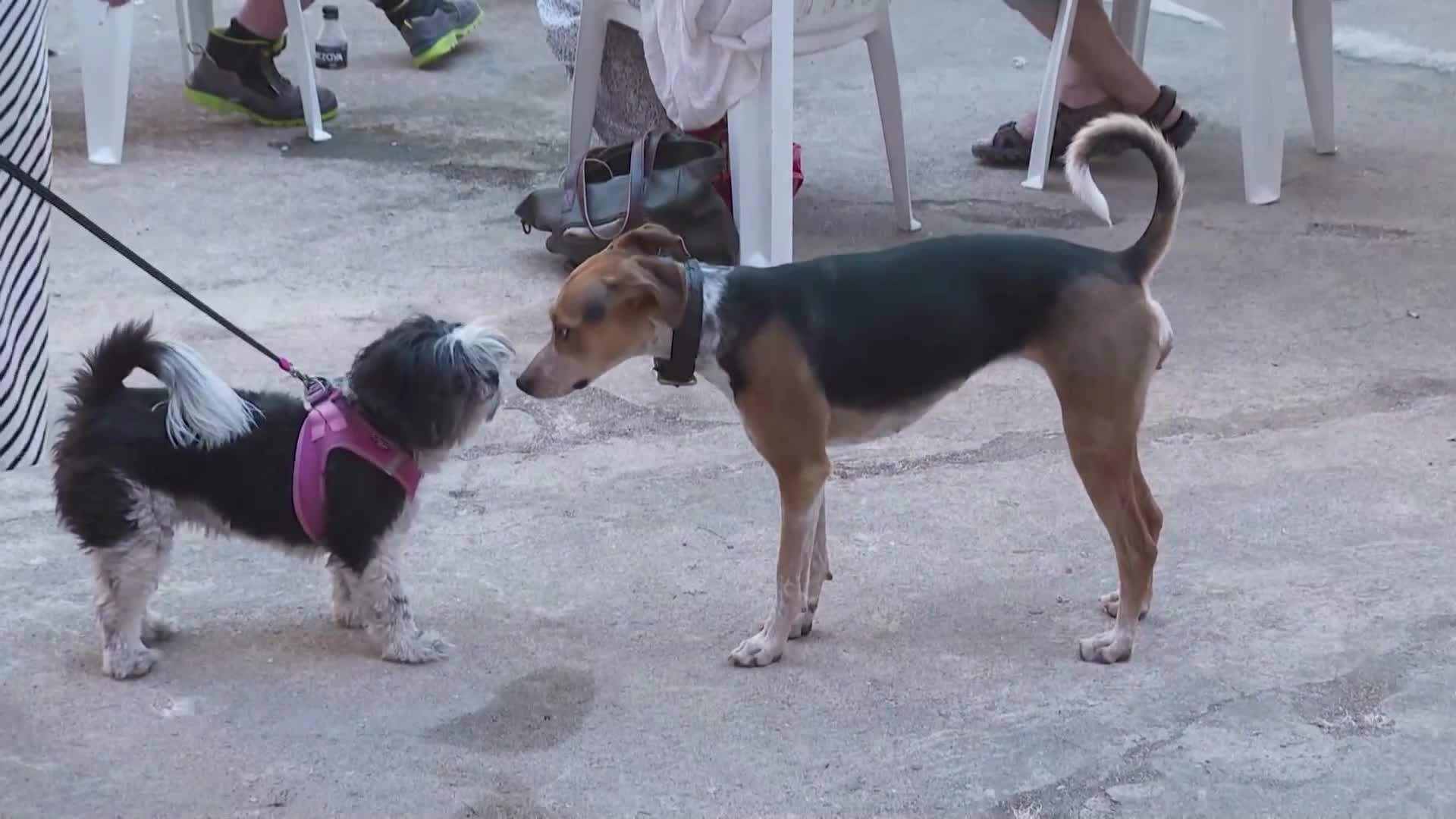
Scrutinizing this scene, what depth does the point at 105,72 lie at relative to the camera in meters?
5.71

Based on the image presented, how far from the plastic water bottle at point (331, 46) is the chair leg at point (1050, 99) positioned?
330 centimetres

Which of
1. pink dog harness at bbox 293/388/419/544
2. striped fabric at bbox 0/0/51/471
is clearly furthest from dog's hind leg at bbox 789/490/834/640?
striped fabric at bbox 0/0/51/471

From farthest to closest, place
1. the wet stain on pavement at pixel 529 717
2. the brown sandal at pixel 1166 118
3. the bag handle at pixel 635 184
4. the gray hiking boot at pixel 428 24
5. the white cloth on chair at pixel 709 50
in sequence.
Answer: the gray hiking boot at pixel 428 24 → the brown sandal at pixel 1166 118 → the bag handle at pixel 635 184 → the white cloth on chair at pixel 709 50 → the wet stain on pavement at pixel 529 717

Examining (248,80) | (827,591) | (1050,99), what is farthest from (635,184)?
Result: (248,80)

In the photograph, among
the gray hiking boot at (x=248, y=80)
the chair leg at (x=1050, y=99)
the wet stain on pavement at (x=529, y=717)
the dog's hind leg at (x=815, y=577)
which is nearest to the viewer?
the wet stain on pavement at (x=529, y=717)

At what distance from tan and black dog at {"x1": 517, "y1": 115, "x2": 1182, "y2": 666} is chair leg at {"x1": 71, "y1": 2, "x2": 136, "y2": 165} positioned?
357cm

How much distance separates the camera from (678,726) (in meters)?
2.72

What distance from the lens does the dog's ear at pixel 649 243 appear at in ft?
9.29

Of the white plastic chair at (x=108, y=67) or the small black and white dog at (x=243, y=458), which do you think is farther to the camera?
the white plastic chair at (x=108, y=67)

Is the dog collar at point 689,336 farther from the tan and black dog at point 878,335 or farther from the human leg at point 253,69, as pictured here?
the human leg at point 253,69

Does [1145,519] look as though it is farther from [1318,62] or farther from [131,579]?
[1318,62]

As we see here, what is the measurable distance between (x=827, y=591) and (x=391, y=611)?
0.88 meters

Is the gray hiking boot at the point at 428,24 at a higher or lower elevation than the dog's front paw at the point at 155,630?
lower

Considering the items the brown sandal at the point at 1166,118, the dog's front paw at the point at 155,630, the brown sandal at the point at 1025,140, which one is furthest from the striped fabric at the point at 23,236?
the brown sandal at the point at 1166,118
